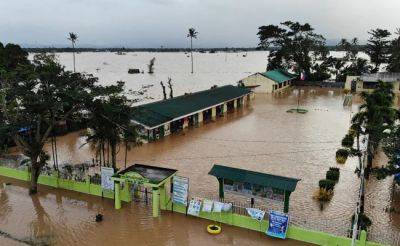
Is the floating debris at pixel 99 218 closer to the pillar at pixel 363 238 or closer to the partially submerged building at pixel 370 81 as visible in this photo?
the pillar at pixel 363 238

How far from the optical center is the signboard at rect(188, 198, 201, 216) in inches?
806

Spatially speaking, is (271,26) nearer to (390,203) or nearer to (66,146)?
(66,146)

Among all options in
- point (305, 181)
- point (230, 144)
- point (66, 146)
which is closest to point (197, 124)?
point (230, 144)

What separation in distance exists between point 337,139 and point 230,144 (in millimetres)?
10852

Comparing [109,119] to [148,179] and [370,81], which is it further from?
[370,81]

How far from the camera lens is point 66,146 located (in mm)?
35906

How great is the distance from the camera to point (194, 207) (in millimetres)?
20547

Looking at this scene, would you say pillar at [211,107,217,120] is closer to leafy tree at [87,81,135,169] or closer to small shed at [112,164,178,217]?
leafy tree at [87,81,135,169]

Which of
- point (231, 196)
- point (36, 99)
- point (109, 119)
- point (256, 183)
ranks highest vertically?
point (36, 99)

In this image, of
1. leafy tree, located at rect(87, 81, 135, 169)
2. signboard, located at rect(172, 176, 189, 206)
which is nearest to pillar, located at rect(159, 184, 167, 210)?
signboard, located at rect(172, 176, 189, 206)

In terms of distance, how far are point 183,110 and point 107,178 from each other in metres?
19.9

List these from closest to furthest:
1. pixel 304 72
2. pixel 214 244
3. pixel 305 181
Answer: pixel 214 244, pixel 305 181, pixel 304 72

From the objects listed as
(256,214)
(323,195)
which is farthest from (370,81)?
(256,214)

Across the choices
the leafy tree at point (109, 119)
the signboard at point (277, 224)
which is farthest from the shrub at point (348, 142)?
the leafy tree at point (109, 119)
